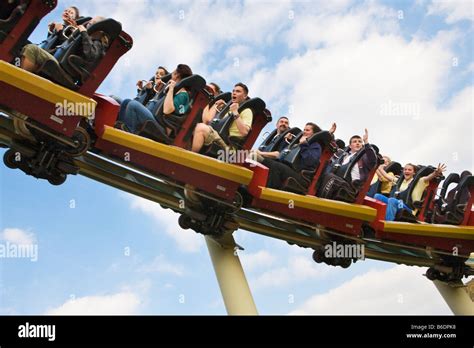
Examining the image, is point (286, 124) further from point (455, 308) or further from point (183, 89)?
point (455, 308)

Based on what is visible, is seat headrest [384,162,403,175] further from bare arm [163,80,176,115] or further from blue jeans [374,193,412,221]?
bare arm [163,80,176,115]

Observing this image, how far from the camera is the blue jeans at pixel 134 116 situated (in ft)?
15.8

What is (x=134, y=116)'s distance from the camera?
483 centimetres

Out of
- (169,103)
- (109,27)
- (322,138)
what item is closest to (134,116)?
(169,103)

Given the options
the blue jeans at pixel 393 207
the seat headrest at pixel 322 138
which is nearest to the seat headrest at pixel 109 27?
the seat headrest at pixel 322 138

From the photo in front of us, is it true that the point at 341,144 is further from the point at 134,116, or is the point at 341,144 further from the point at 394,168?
the point at 134,116

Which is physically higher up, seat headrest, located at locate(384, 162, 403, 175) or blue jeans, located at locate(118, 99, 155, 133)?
seat headrest, located at locate(384, 162, 403, 175)

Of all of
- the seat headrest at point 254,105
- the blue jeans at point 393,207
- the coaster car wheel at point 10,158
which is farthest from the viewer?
the blue jeans at point 393,207

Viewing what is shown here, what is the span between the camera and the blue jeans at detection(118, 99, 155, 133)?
15.8 feet

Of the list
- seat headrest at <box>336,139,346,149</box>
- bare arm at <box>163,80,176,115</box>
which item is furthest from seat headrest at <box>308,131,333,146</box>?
seat headrest at <box>336,139,346,149</box>

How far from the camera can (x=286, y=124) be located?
6.48 meters

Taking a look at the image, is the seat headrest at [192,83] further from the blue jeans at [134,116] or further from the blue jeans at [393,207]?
the blue jeans at [393,207]
